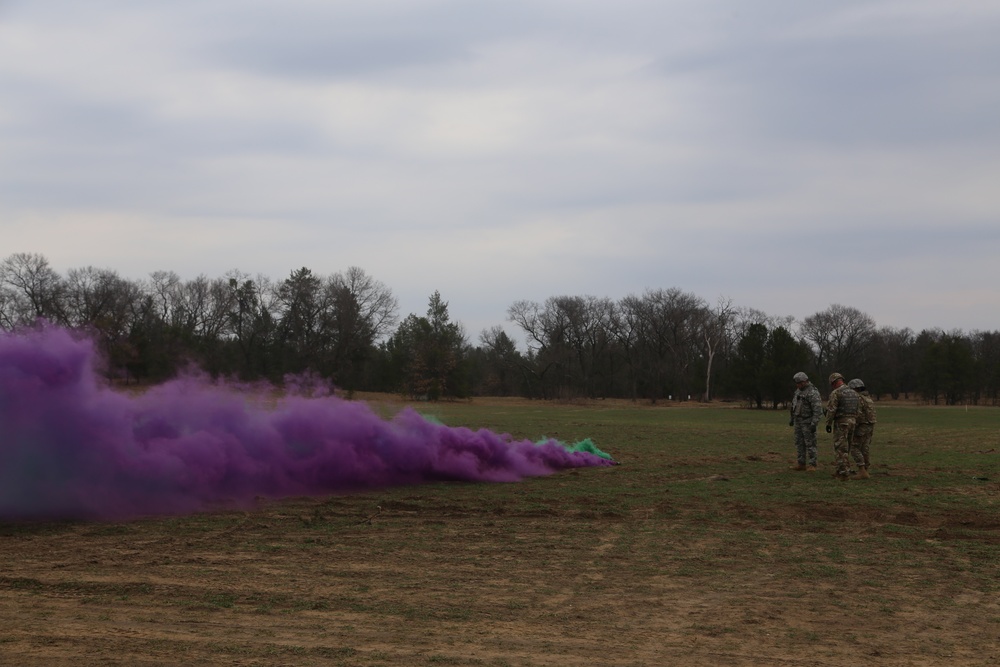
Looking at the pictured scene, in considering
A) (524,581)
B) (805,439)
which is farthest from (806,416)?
(524,581)

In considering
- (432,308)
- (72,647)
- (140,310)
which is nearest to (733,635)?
(72,647)

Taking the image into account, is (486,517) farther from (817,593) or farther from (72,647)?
(72,647)

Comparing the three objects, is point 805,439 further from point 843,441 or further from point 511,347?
point 511,347

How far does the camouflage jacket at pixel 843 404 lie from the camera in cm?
1981

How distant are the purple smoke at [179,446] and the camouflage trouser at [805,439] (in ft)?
24.3

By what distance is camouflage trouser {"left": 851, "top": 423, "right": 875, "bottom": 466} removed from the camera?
19.8 m

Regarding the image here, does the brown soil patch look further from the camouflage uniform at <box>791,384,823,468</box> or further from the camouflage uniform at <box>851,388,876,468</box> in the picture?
the camouflage uniform at <box>791,384,823,468</box>

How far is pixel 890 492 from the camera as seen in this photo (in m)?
17.2

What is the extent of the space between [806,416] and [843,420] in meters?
1.14

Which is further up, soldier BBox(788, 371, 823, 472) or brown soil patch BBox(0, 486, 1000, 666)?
soldier BBox(788, 371, 823, 472)

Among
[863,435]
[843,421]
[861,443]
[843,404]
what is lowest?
[861,443]

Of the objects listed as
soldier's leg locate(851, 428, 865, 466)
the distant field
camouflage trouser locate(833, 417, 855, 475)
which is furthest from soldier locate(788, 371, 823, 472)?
the distant field

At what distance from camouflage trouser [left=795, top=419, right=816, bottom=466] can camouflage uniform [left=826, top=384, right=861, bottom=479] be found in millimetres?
755

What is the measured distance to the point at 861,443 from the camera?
65.3ft
